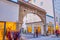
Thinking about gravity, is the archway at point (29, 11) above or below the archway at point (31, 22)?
above

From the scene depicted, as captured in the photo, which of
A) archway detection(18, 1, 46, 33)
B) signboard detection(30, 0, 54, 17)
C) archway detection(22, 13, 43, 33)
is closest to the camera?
archway detection(18, 1, 46, 33)

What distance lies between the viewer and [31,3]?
704 centimetres

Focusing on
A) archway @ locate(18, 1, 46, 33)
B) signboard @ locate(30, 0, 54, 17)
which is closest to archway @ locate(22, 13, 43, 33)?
archway @ locate(18, 1, 46, 33)

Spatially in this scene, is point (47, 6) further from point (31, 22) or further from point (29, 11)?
point (29, 11)

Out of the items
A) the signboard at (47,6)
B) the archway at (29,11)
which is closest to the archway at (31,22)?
→ the archway at (29,11)

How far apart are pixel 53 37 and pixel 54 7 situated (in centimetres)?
165

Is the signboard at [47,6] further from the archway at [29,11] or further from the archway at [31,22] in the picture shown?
the archway at [31,22]

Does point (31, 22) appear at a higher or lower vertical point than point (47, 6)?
lower

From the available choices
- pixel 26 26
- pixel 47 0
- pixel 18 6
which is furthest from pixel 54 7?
pixel 18 6

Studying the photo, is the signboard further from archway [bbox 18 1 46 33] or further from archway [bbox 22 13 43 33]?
archway [bbox 22 13 43 33]

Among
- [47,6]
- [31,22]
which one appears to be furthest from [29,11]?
[47,6]

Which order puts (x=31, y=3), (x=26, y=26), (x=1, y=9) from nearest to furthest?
1. (x=1, y=9)
2. (x=31, y=3)
3. (x=26, y=26)

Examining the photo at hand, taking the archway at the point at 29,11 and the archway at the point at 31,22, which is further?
the archway at the point at 31,22

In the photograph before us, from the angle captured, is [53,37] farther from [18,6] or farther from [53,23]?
[18,6]
